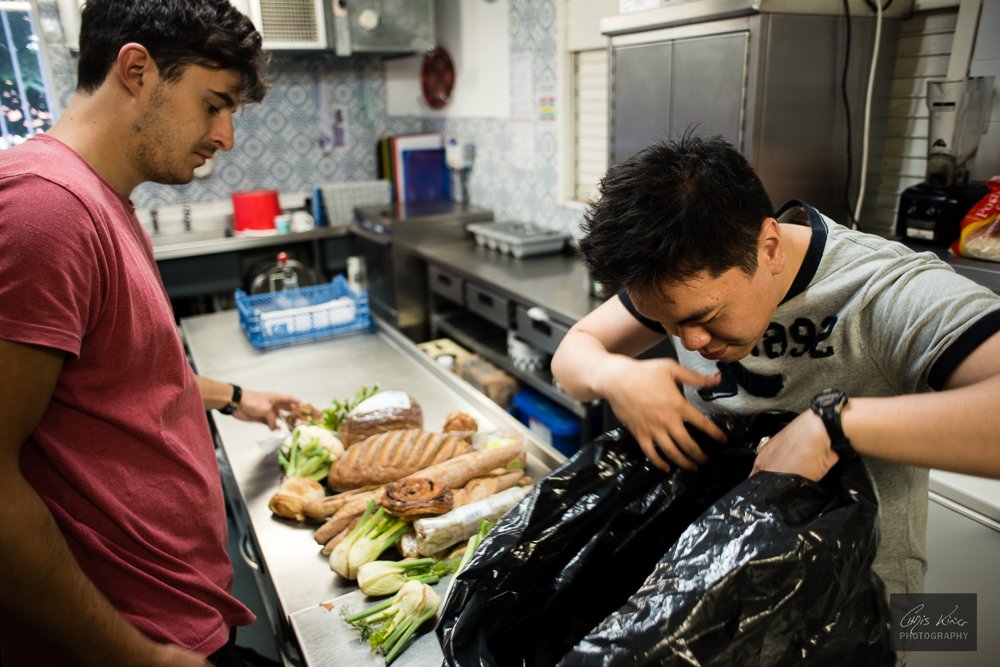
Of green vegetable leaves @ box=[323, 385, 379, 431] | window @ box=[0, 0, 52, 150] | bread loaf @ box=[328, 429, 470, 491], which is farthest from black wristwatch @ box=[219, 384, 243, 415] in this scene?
window @ box=[0, 0, 52, 150]

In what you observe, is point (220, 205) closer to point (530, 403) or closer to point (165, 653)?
point (530, 403)

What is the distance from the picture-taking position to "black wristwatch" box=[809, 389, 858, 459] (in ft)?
2.80

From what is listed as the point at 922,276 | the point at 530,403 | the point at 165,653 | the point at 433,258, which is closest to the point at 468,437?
the point at 165,653

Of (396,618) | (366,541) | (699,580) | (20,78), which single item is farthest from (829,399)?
(20,78)

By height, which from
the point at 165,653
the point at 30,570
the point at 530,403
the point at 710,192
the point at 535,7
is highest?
the point at 535,7

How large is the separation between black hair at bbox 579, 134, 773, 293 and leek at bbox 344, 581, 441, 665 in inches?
26.4

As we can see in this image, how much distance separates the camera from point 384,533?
1.39m

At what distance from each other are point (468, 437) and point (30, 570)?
1.02 metres

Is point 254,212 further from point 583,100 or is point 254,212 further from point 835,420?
point 835,420

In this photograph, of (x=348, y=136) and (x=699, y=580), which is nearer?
(x=699, y=580)

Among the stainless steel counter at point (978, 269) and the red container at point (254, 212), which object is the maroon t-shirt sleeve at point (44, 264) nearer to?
the stainless steel counter at point (978, 269)

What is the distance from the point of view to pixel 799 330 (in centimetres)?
105

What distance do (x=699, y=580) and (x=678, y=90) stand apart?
6.59 feet

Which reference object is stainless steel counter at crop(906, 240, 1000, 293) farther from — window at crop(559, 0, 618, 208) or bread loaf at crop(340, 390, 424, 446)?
window at crop(559, 0, 618, 208)
